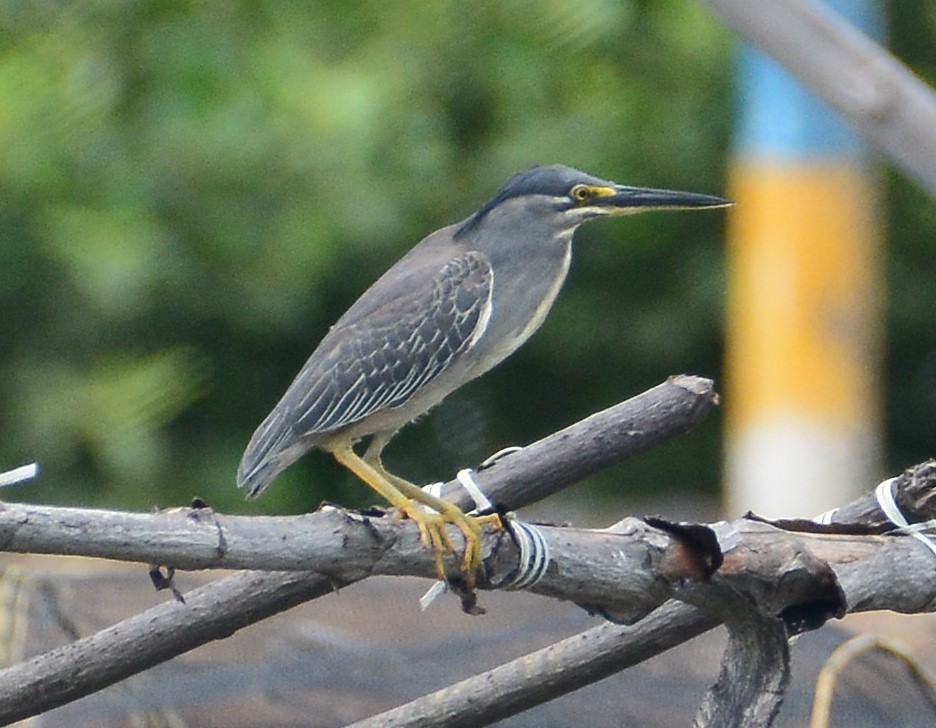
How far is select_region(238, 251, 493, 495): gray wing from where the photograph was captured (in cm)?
296

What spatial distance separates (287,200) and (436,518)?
339 cm

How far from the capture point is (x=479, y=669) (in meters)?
3.08

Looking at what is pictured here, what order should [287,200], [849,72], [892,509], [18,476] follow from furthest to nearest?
[287,200], [849,72], [892,509], [18,476]

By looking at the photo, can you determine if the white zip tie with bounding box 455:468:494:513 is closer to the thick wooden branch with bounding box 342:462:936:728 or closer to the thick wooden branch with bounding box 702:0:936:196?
the thick wooden branch with bounding box 342:462:936:728

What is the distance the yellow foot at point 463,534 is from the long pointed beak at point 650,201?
2.64 ft

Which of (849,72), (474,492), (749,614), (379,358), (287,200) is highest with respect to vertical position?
(849,72)

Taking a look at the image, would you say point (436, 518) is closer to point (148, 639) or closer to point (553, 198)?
point (148, 639)

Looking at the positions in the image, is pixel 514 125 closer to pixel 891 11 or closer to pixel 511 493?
pixel 891 11

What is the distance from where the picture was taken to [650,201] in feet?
9.87

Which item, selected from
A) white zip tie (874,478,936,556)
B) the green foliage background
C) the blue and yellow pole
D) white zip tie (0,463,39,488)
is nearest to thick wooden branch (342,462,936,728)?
white zip tie (874,478,936,556)

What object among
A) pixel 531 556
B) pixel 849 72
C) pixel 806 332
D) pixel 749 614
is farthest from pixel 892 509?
pixel 806 332

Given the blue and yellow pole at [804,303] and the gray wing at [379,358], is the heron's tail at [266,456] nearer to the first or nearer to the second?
the gray wing at [379,358]

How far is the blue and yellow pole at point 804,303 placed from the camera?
5203 millimetres

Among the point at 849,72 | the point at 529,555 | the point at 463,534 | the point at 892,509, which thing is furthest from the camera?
the point at 849,72
